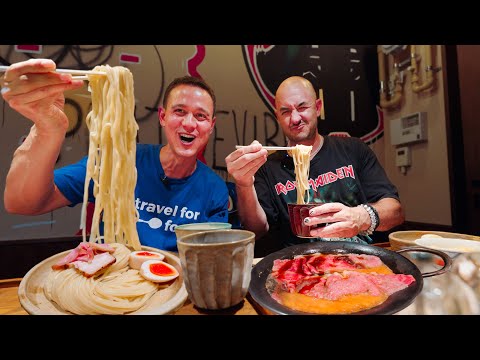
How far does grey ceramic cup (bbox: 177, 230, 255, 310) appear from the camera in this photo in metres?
0.92

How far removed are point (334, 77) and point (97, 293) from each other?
3.74m

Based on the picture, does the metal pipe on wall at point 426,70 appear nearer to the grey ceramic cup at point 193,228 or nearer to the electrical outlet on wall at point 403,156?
the electrical outlet on wall at point 403,156

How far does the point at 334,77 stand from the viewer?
3949 millimetres

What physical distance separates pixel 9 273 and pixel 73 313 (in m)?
2.72

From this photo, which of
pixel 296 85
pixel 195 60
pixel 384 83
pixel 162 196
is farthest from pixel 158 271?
pixel 384 83

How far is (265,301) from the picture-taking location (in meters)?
0.95

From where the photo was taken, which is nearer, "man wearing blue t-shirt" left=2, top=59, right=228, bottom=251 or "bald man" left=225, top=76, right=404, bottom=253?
"man wearing blue t-shirt" left=2, top=59, right=228, bottom=251

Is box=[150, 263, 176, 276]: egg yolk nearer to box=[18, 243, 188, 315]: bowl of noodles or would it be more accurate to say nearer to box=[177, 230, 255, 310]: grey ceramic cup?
box=[18, 243, 188, 315]: bowl of noodles

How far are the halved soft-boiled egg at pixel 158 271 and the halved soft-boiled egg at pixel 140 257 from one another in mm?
23

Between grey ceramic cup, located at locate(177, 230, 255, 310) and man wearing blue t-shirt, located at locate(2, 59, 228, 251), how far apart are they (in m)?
0.90

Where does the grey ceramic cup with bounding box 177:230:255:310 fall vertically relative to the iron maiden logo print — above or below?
below

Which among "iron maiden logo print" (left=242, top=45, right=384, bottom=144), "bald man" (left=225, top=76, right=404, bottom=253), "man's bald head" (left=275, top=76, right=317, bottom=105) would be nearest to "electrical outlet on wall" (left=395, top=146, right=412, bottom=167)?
"iron maiden logo print" (left=242, top=45, right=384, bottom=144)
